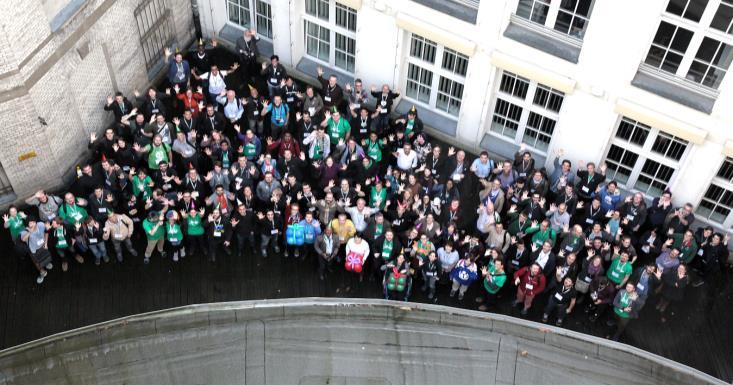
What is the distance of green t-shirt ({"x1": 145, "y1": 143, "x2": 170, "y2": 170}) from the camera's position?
1817 centimetres

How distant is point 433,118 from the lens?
20719 mm

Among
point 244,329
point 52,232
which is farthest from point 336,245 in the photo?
point 52,232

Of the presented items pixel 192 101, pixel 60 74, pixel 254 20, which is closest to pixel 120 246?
pixel 192 101

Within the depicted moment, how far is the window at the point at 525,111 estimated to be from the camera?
18812 mm

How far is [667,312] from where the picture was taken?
18.0m

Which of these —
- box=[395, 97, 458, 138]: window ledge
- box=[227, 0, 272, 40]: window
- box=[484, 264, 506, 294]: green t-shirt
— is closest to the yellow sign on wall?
box=[227, 0, 272, 40]: window

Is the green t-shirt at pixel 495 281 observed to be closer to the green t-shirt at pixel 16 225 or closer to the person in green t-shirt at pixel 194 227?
the person in green t-shirt at pixel 194 227

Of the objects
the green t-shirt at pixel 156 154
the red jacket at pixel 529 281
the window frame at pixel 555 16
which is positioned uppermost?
the window frame at pixel 555 16

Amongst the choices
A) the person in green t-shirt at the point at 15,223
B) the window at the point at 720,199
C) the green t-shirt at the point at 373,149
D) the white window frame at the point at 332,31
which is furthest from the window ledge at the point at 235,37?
the window at the point at 720,199

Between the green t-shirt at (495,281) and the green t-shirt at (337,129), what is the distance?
505cm

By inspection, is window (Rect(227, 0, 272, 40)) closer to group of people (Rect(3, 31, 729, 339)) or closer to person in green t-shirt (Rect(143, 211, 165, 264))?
group of people (Rect(3, 31, 729, 339))

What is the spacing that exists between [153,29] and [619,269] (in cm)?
1301

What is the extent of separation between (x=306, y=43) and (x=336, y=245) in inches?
269

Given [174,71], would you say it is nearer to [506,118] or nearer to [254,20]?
[254,20]
